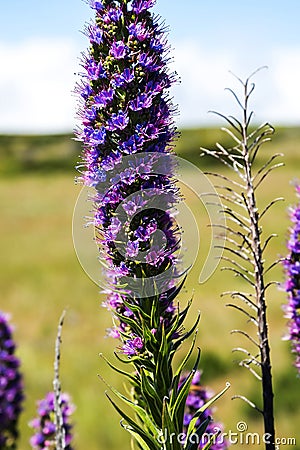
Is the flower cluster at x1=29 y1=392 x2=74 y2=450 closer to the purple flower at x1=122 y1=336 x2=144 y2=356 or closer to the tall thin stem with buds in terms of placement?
the purple flower at x1=122 y1=336 x2=144 y2=356

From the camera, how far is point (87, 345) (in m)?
17.7

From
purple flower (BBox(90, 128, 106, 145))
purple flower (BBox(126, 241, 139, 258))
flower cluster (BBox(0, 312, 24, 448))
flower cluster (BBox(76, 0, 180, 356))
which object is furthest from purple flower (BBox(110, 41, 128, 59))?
flower cluster (BBox(0, 312, 24, 448))

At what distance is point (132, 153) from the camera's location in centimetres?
256

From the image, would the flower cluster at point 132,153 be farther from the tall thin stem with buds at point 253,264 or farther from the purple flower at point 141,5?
the tall thin stem with buds at point 253,264

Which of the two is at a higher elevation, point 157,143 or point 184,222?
point 157,143

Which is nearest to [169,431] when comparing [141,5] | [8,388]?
[141,5]

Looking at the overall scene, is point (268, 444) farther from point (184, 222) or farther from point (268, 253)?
point (268, 253)

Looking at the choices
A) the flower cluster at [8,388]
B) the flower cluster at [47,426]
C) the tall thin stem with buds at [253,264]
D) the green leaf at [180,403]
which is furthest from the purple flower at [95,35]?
the flower cluster at [8,388]

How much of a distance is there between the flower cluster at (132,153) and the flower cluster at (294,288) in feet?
2.67

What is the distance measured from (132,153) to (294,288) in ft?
4.13

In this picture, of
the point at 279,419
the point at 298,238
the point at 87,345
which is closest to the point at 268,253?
the point at 87,345

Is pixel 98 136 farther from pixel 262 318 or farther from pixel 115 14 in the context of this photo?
pixel 262 318

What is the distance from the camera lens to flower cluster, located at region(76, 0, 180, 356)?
8.46 feet

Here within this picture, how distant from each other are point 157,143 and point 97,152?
0.79 feet
